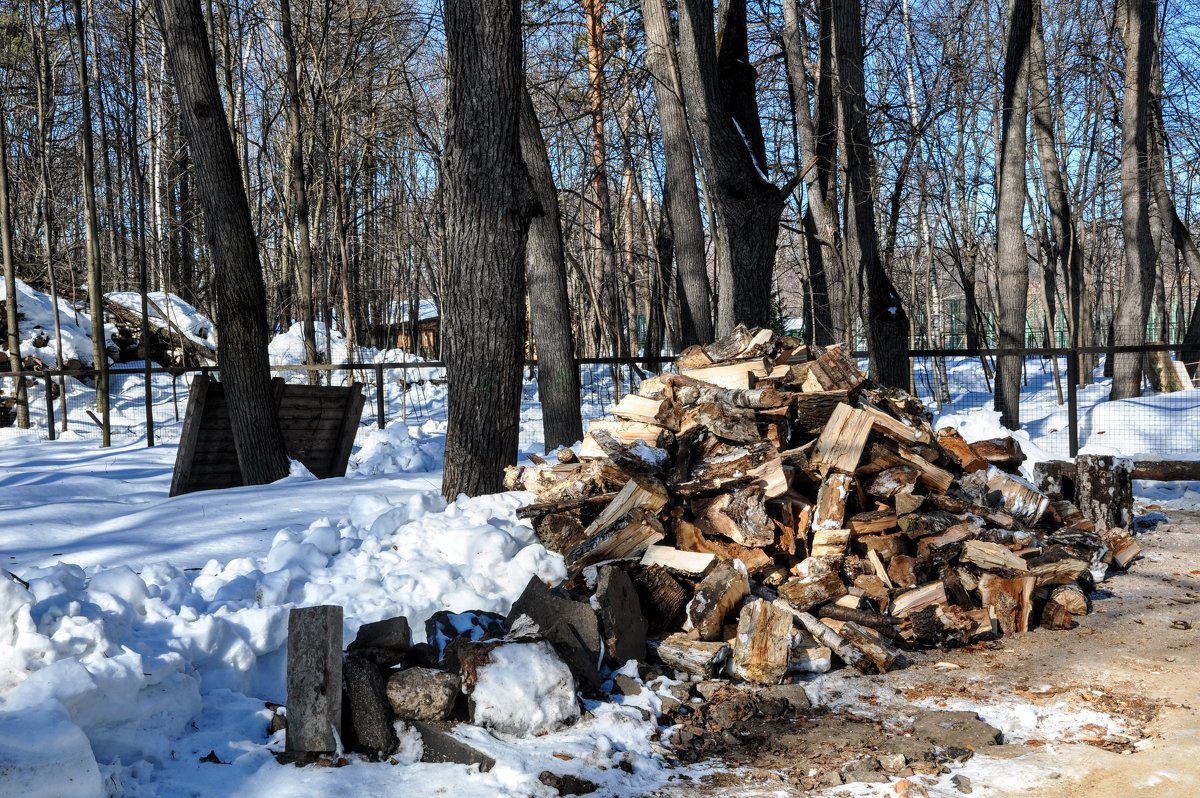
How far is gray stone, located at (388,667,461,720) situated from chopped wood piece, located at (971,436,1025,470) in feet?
15.1

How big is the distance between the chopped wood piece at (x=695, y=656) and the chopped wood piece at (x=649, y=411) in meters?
1.76

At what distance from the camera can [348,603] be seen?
434 cm

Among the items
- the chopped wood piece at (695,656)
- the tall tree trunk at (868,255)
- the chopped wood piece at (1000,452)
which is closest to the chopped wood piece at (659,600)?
the chopped wood piece at (695,656)

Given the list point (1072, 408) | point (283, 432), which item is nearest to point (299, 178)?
point (283, 432)

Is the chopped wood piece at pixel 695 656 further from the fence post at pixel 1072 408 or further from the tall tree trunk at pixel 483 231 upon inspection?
the fence post at pixel 1072 408

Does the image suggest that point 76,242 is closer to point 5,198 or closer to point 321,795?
point 5,198

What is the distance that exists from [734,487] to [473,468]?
6.14 ft

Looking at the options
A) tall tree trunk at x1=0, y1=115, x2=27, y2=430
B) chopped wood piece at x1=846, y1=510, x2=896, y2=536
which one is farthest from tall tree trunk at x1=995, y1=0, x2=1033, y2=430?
tall tree trunk at x1=0, y1=115, x2=27, y2=430

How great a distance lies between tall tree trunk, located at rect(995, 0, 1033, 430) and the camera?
431 inches

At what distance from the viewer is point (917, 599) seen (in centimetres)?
498

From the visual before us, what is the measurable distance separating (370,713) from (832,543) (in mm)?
2849

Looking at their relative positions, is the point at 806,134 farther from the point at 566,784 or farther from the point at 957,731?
the point at 566,784

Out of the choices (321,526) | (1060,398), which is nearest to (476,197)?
(321,526)

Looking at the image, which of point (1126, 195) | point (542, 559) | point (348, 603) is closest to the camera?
point (348, 603)
